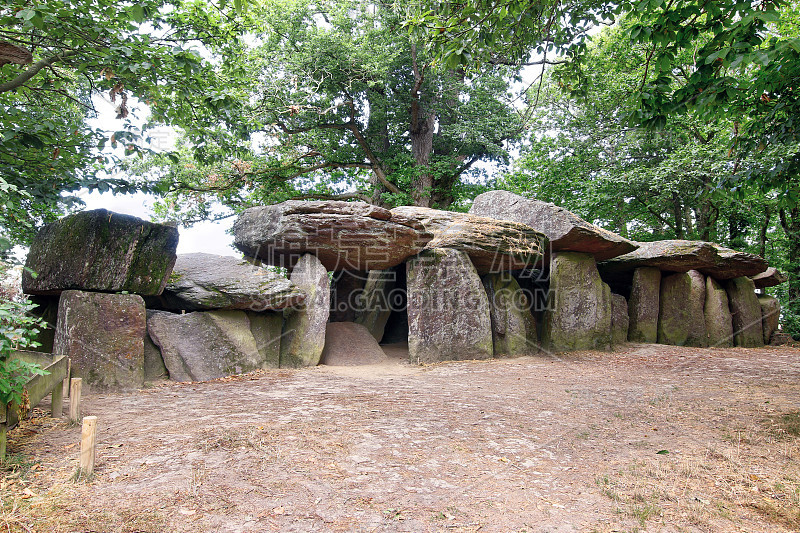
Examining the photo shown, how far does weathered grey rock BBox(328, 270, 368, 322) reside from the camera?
34.2 ft

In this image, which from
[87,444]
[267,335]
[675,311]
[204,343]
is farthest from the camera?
[675,311]

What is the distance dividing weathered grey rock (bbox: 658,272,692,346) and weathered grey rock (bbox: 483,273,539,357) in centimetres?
319

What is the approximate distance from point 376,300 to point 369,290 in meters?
0.28

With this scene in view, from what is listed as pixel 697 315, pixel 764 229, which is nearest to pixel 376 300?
pixel 697 315

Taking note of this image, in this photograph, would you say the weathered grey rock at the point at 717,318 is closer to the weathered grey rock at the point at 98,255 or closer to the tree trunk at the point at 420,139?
the tree trunk at the point at 420,139

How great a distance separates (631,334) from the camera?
405 inches

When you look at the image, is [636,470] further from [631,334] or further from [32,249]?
[631,334]

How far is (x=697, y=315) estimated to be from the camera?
1038 centimetres

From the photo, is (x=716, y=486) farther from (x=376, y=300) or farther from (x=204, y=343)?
(x=376, y=300)

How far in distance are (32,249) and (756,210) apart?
1747 cm

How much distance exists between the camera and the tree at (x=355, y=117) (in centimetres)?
1202

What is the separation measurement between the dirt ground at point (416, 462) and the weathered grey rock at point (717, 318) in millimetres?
5577

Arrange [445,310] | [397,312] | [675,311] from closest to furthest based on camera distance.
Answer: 1. [445,310]
2. [675,311]
3. [397,312]

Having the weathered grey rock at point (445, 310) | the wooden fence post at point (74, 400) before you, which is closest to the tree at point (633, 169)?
the weathered grey rock at point (445, 310)
